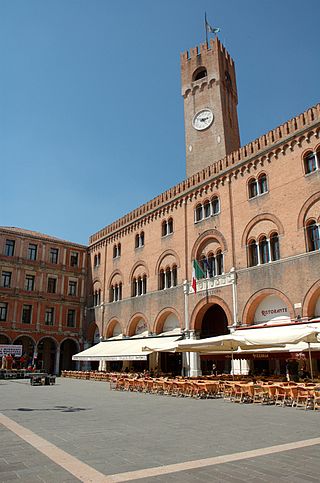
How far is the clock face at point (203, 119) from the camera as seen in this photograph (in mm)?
33188

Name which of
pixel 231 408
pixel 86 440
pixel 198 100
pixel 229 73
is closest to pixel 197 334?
pixel 231 408

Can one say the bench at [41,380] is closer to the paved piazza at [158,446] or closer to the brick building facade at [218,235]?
the brick building facade at [218,235]

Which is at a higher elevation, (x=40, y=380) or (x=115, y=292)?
(x=115, y=292)

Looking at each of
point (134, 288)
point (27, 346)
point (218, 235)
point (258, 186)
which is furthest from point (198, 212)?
point (27, 346)

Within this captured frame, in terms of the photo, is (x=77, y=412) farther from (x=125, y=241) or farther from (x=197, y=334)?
(x=125, y=241)

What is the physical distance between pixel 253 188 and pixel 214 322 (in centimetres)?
1011

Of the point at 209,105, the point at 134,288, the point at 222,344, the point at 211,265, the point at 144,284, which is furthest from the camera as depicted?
the point at 209,105

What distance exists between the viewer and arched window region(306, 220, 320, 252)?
61.4ft

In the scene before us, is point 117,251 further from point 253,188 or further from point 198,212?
point 253,188

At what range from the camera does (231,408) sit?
38.9 ft

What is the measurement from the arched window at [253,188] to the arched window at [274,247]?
111 inches

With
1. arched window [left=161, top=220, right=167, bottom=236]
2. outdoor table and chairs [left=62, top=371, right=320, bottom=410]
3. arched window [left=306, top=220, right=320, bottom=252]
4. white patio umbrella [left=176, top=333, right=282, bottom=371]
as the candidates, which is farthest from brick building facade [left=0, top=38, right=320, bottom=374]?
outdoor table and chairs [left=62, top=371, right=320, bottom=410]

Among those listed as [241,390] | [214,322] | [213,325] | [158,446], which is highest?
[214,322]

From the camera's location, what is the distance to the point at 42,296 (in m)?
36.3
